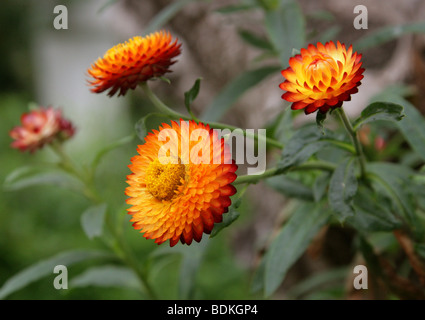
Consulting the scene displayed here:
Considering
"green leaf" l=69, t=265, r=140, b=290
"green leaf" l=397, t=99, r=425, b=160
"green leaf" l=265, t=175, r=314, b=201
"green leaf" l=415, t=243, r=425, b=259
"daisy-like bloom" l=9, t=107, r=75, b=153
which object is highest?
"daisy-like bloom" l=9, t=107, r=75, b=153

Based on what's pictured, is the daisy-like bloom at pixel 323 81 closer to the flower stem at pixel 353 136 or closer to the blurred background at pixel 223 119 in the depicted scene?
the flower stem at pixel 353 136

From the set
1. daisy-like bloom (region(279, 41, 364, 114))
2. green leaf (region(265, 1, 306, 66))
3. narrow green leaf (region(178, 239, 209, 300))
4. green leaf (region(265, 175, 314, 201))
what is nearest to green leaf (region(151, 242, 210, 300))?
narrow green leaf (region(178, 239, 209, 300))

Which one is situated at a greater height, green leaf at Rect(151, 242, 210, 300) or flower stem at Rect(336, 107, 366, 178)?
flower stem at Rect(336, 107, 366, 178)

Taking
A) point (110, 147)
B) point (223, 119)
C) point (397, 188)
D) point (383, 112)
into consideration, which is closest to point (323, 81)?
point (383, 112)

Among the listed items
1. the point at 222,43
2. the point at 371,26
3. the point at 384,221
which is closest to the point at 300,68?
the point at 384,221

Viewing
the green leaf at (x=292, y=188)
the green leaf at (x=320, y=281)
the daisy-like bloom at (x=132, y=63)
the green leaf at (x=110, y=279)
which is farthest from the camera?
the green leaf at (x=320, y=281)

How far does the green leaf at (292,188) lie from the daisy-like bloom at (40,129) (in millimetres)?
460

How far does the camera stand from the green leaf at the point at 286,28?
101cm

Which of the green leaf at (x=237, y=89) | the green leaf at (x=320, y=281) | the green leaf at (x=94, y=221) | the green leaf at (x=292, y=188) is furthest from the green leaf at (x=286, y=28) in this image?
the green leaf at (x=320, y=281)

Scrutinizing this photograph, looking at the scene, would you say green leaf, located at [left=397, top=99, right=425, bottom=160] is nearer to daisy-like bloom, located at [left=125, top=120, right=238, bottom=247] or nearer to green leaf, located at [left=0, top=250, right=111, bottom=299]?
daisy-like bloom, located at [left=125, top=120, right=238, bottom=247]

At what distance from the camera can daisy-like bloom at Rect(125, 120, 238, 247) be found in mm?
531

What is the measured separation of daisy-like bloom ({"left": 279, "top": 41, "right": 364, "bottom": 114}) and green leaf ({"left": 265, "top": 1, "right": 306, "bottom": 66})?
43cm
